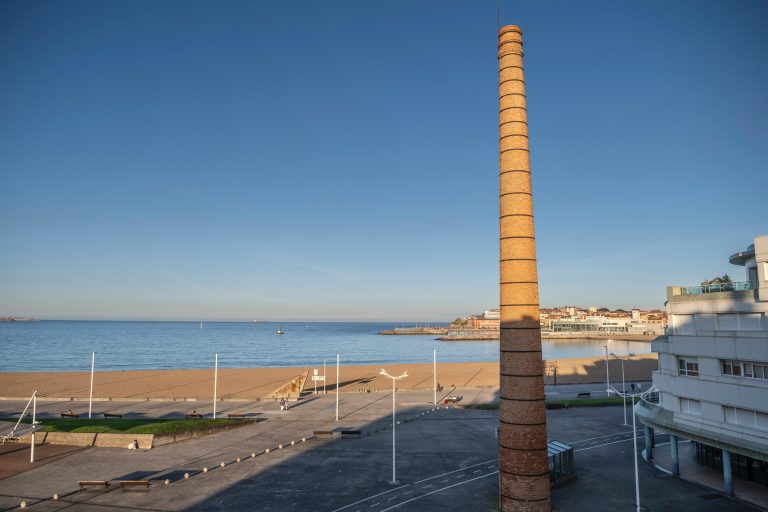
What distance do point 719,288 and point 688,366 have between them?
4.78 m

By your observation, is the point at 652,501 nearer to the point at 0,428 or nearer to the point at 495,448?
the point at 495,448

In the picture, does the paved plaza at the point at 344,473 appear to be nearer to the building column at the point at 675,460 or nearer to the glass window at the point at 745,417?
the building column at the point at 675,460

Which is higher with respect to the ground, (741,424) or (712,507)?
(741,424)

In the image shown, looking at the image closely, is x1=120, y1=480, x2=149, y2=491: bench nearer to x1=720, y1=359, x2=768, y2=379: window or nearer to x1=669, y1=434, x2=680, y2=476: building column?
x1=669, y1=434, x2=680, y2=476: building column

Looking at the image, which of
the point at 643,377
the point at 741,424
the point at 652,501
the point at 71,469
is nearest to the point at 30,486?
the point at 71,469

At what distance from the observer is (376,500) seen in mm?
25703

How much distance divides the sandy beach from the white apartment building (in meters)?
A: 43.9

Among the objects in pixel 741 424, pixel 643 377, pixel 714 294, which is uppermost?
pixel 714 294

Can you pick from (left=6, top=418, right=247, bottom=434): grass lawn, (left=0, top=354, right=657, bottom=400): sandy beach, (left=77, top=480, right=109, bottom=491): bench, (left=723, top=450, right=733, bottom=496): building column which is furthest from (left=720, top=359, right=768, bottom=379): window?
(left=0, top=354, right=657, bottom=400): sandy beach

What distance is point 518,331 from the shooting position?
24375 mm

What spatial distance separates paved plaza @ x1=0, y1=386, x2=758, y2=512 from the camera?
82.7 ft

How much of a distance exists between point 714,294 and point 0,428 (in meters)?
48.0

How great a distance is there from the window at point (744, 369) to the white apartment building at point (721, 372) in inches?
1.7

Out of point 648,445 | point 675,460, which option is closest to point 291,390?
point 648,445
